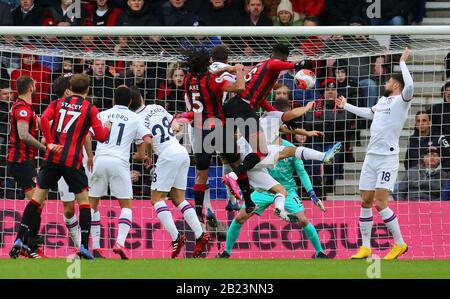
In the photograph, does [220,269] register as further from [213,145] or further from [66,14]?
[66,14]

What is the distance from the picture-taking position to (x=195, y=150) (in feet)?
54.2

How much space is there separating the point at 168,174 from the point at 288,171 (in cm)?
203

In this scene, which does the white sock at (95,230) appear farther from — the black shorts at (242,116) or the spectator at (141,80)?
the spectator at (141,80)

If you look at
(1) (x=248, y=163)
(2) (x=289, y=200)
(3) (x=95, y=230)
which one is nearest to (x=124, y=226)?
(3) (x=95, y=230)

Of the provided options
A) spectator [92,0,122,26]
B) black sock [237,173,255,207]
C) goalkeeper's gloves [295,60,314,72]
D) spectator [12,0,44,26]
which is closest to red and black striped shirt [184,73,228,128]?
black sock [237,173,255,207]

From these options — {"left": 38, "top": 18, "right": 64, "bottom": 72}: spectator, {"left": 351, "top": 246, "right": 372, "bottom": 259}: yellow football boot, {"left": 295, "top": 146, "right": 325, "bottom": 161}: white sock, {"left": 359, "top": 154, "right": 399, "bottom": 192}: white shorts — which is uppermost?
{"left": 38, "top": 18, "right": 64, "bottom": 72}: spectator

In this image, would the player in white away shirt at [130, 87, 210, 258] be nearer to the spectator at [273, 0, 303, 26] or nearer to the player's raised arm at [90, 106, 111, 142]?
the player's raised arm at [90, 106, 111, 142]

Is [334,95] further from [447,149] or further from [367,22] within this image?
[367,22]

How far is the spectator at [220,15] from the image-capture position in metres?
21.5

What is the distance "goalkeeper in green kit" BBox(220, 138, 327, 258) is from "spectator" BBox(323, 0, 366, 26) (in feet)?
14.8

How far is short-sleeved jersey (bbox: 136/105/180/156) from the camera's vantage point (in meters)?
16.6

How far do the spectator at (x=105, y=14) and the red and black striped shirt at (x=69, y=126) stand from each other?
626 cm
